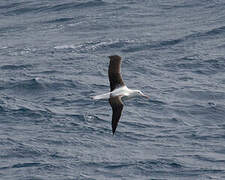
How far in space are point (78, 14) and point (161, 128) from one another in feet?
80.7


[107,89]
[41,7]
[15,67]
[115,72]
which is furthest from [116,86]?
[41,7]

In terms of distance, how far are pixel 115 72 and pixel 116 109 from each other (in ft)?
8.88

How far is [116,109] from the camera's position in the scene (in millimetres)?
26359

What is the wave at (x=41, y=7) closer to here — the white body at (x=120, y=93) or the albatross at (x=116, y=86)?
the albatross at (x=116, y=86)

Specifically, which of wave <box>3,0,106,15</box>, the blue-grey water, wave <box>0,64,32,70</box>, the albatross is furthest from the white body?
wave <box>3,0,106,15</box>

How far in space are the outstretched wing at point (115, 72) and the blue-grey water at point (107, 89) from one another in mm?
3880

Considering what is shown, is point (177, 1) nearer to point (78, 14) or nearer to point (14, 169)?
point (78, 14)

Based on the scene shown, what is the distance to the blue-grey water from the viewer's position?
31.3 meters

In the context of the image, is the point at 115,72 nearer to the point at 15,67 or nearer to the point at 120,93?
the point at 120,93

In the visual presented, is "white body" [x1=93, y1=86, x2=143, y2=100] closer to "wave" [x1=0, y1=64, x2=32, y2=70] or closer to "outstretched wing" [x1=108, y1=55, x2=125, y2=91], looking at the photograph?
"outstretched wing" [x1=108, y1=55, x2=125, y2=91]

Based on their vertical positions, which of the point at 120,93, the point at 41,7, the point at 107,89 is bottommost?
the point at 120,93

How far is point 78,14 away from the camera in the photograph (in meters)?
57.5

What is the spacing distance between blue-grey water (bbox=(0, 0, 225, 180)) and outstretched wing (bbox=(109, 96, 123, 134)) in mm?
4091

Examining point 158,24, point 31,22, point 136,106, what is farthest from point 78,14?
point 136,106
